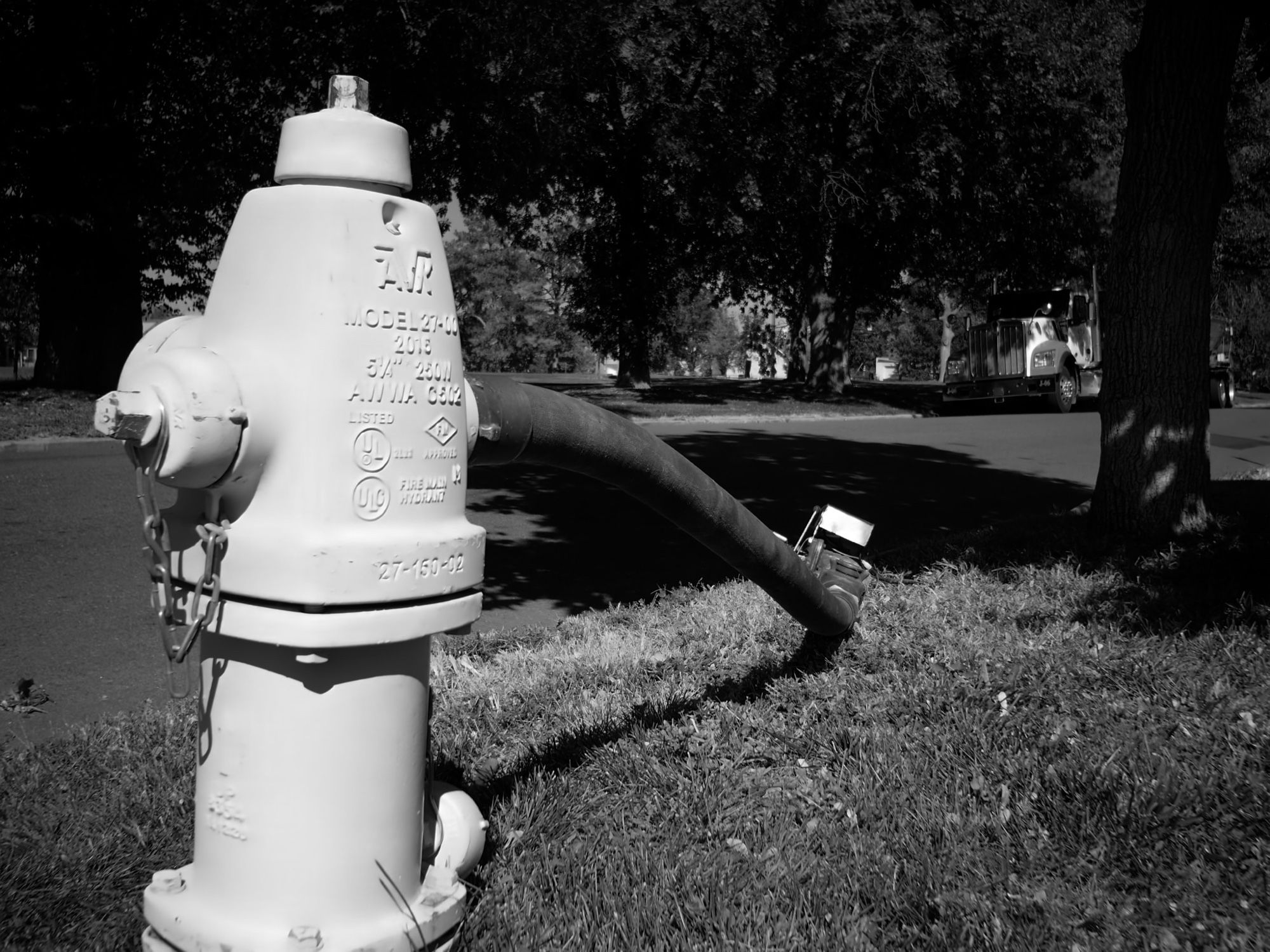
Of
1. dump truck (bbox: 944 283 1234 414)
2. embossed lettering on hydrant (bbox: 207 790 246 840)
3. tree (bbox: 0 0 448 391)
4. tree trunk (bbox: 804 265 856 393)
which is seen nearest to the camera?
embossed lettering on hydrant (bbox: 207 790 246 840)

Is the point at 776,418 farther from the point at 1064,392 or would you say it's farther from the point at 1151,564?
the point at 1151,564

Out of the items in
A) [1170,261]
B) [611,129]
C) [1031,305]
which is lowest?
[1170,261]

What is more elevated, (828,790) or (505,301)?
(505,301)

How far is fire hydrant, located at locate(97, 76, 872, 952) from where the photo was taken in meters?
1.87

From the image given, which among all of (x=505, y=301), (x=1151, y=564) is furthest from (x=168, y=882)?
(x=505, y=301)

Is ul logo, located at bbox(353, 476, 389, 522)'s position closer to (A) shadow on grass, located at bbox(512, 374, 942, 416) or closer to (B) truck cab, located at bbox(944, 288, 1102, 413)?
(A) shadow on grass, located at bbox(512, 374, 942, 416)

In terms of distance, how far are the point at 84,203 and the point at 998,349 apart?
66.7 ft

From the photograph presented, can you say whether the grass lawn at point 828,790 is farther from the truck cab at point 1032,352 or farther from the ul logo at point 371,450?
the truck cab at point 1032,352

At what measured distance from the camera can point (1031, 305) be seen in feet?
89.8

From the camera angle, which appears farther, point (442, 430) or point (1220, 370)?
point (1220, 370)

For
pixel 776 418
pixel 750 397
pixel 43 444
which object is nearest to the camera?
pixel 43 444

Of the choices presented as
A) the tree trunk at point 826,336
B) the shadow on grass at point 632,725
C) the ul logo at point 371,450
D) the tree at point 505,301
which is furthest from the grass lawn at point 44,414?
the tree at point 505,301

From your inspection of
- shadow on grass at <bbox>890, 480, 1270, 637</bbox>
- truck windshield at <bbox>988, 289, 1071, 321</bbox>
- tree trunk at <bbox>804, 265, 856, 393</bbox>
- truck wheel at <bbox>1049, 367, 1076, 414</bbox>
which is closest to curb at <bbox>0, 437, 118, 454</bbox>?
shadow on grass at <bbox>890, 480, 1270, 637</bbox>

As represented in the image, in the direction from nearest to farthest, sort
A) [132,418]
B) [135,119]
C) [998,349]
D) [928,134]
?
[132,418], [135,119], [928,134], [998,349]
